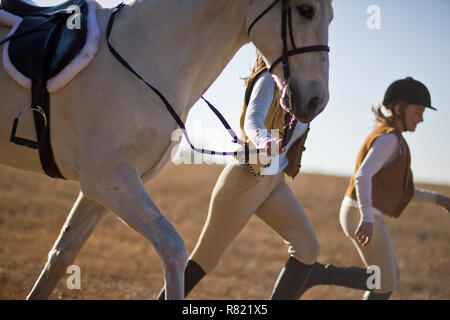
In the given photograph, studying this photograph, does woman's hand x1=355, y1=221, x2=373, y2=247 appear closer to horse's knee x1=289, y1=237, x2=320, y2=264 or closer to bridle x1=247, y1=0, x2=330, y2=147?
horse's knee x1=289, y1=237, x2=320, y2=264

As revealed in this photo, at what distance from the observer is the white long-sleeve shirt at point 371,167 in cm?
410

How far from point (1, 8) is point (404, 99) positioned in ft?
10.4

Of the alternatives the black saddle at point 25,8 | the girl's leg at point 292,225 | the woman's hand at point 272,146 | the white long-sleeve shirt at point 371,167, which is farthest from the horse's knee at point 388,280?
the black saddle at point 25,8

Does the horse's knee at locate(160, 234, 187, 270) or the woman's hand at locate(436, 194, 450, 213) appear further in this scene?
the woman's hand at locate(436, 194, 450, 213)

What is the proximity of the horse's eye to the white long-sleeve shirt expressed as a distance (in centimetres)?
165

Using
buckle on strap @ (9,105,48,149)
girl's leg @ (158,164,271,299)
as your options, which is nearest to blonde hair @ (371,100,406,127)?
girl's leg @ (158,164,271,299)

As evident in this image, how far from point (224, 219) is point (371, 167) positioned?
1.29m

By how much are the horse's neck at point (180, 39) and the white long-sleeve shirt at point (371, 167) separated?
65.8 inches

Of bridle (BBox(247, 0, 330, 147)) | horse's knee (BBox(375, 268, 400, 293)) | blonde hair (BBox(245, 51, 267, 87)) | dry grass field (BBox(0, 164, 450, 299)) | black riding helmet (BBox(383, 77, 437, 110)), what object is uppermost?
bridle (BBox(247, 0, 330, 147))

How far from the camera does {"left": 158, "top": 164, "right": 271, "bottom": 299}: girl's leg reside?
3.70 meters

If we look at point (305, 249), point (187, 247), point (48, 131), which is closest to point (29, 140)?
Result: point (48, 131)

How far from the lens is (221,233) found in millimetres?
3703

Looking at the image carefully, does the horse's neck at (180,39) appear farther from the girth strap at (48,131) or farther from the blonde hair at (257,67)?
the blonde hair at (257,67)

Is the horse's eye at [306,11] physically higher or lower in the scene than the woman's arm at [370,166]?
higher
